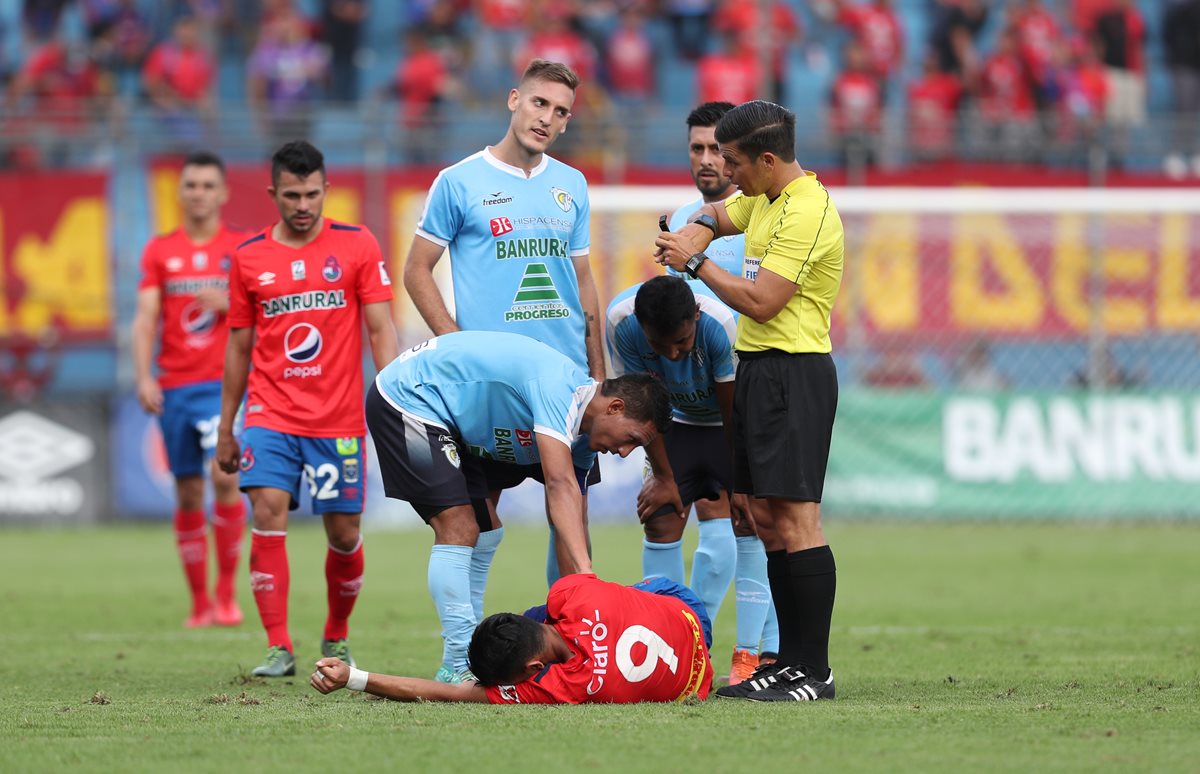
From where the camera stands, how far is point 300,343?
816cm

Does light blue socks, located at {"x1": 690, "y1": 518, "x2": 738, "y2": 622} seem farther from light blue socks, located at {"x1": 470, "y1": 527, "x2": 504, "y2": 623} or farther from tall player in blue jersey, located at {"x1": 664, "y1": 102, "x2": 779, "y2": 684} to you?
light blue socks, located at {"x1": 470, "y1": 527, "x2": 504, "y2": 623}

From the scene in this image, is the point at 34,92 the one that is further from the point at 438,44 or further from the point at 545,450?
the point at 545,450

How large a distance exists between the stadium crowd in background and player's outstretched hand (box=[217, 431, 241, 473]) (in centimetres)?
1110

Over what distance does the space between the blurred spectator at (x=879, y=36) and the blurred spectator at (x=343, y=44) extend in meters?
6.68

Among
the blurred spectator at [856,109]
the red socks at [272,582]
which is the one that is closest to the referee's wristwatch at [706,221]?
the red socks at [272,582]

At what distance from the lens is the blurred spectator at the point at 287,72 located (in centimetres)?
2012

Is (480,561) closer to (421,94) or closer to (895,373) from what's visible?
(895,373)

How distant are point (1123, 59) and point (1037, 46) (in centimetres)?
117

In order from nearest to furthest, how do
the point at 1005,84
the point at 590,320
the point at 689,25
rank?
the point at 590,320
the point at 1005,84
the point at 689,25

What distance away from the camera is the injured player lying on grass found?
20.6 feet

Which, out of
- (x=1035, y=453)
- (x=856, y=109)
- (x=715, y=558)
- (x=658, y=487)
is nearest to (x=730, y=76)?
(x=856, y=109)

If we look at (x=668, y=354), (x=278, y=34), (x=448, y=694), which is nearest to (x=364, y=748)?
(x=448, y=694)

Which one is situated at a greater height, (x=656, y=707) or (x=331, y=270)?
(x=331, y=270)

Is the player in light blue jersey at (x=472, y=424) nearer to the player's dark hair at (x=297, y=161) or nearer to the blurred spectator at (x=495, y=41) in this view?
the player's dark hair at (x=297, y=161)
